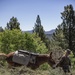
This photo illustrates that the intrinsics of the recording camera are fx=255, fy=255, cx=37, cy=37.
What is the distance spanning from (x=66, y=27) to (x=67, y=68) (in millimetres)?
34152

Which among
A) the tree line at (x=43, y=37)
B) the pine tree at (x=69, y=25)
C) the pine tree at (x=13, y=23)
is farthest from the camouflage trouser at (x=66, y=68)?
the pine tree at (x=13, y=23)

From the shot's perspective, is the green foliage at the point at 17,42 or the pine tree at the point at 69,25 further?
the pine tree at the point at 69,25

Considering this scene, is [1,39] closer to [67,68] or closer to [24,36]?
[24,36]

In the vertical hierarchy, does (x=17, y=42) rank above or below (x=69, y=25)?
below

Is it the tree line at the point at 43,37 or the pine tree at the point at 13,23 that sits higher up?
the pine tree at the point at 13,23

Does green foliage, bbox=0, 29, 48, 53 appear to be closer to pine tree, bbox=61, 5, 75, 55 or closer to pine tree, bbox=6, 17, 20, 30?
pine tree, bbox=61, 5, 75, 55

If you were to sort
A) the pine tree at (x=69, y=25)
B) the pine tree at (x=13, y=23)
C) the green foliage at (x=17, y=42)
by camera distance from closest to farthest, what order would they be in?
1. the green foliage at (x=17, y=42)
2. the pine tree at (x=69, y=25)
3. the pine tree at (x=13, y=23)

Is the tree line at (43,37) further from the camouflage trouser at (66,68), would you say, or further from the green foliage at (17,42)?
the camouflage trouser at (66,68)

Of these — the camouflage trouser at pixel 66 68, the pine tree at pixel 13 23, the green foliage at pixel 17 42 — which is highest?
the pine tree at pixel 13 23

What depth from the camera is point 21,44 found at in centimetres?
3141

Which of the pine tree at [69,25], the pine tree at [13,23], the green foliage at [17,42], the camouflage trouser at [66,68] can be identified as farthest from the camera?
the pine tree at [13,23]

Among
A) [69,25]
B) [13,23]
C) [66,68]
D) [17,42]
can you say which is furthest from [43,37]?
[66,68]

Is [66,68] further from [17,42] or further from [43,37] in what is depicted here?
[43,37]

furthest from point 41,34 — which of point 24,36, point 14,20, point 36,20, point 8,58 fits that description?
point 8,58
